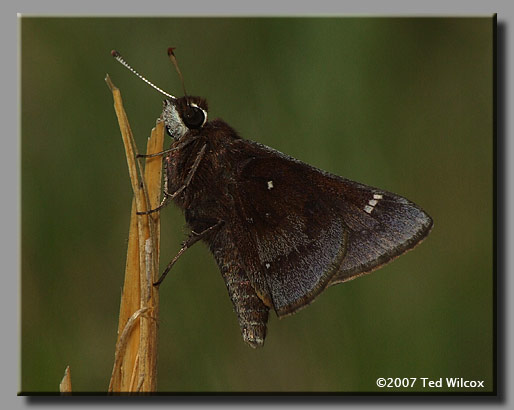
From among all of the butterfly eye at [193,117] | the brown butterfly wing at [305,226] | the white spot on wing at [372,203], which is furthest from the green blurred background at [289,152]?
the white spot on wing at [372,203]

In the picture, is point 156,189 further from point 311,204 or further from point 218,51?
point 218,51

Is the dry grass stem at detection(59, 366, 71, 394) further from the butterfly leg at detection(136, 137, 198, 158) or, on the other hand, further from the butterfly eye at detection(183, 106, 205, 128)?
the butterfly eye at detection(183, 106, 205, 128)

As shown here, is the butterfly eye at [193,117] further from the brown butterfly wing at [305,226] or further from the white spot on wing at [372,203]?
the white spot on wing at [372,203]

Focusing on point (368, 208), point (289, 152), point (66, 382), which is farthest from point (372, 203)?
point (66, 382)

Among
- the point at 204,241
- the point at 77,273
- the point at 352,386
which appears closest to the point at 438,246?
the point at 352,386

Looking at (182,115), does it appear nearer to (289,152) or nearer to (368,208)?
(368,208)
